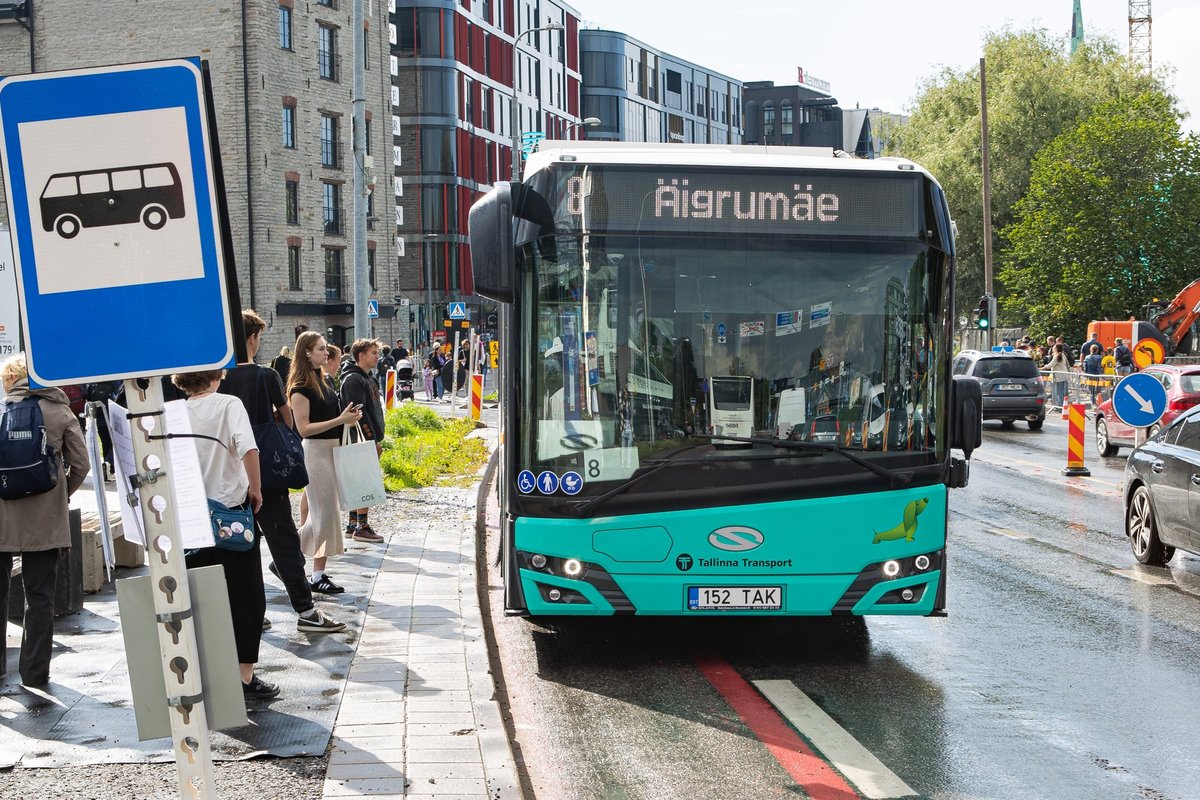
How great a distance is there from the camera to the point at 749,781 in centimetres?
587

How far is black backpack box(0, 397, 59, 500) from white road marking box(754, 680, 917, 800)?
3894 mm

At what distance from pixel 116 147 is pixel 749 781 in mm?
3658

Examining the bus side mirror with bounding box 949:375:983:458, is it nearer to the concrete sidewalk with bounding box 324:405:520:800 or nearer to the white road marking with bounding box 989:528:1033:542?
the concrete sidewalk with bounding box 324:405:520:800

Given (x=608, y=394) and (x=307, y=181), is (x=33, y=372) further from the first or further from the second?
(x=307, y=181)

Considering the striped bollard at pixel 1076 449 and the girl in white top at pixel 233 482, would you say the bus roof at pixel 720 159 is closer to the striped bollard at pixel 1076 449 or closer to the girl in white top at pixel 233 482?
the girl in white top at pixel 233 482

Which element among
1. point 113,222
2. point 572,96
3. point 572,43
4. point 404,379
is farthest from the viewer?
point 572,96

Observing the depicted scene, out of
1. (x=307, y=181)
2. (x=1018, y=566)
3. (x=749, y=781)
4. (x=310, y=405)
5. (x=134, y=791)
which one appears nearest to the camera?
(x=134, y=791)

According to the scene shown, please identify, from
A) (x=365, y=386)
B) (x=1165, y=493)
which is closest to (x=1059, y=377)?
(x=1165, y=493)

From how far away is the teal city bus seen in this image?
7770 mm

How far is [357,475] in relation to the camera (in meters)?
10.4

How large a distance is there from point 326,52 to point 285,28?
3.16 m

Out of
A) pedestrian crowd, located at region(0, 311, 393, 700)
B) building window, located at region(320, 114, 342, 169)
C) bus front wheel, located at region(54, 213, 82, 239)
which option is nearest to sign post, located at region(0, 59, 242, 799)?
bus front wheel, located at region(54, 213, 82, 239)

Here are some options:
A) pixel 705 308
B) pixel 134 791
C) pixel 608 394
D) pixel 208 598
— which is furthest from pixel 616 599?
pixel 208 598

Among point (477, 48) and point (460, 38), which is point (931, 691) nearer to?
point (460, 38)
